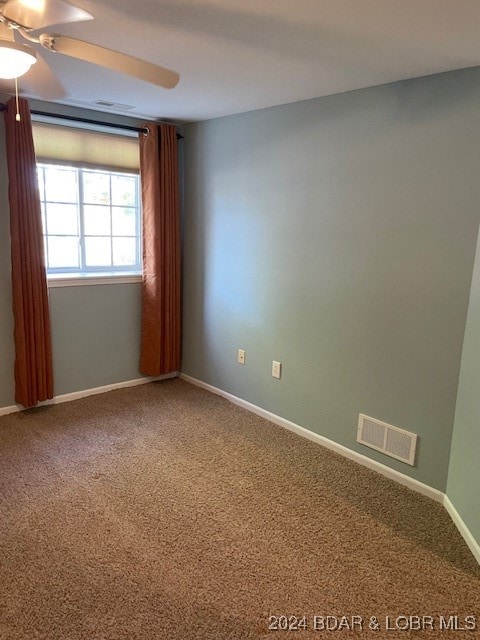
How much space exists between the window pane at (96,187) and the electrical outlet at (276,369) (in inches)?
76.7

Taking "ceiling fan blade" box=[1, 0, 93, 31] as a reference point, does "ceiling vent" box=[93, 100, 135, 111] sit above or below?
above

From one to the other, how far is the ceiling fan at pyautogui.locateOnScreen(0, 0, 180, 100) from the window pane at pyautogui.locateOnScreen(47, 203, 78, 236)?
5.81 feet

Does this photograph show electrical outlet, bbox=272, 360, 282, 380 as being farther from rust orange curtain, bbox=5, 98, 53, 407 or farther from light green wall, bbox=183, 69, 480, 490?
rust orange curtain, bbox=5, 98, 53, 407

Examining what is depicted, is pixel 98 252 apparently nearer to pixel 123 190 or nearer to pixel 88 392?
pixel 123 190

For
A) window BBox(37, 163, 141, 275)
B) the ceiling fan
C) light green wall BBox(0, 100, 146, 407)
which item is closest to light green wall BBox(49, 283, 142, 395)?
light green wall BBox(0, 100, 146, 407)

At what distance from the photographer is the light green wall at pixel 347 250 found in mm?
2262

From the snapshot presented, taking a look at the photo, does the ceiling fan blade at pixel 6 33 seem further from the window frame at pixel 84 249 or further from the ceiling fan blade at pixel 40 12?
the window frame at pixel 84 249

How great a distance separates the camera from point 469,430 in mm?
2148

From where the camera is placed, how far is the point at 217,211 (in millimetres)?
3617

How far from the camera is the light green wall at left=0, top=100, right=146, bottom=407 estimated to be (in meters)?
3.19

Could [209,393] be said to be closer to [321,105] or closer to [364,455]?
[364,455]

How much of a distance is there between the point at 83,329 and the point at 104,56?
244cm

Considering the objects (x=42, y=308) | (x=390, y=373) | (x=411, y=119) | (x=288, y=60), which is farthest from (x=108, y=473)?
(x=411, y=119)

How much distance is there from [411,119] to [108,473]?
254 centimetres
